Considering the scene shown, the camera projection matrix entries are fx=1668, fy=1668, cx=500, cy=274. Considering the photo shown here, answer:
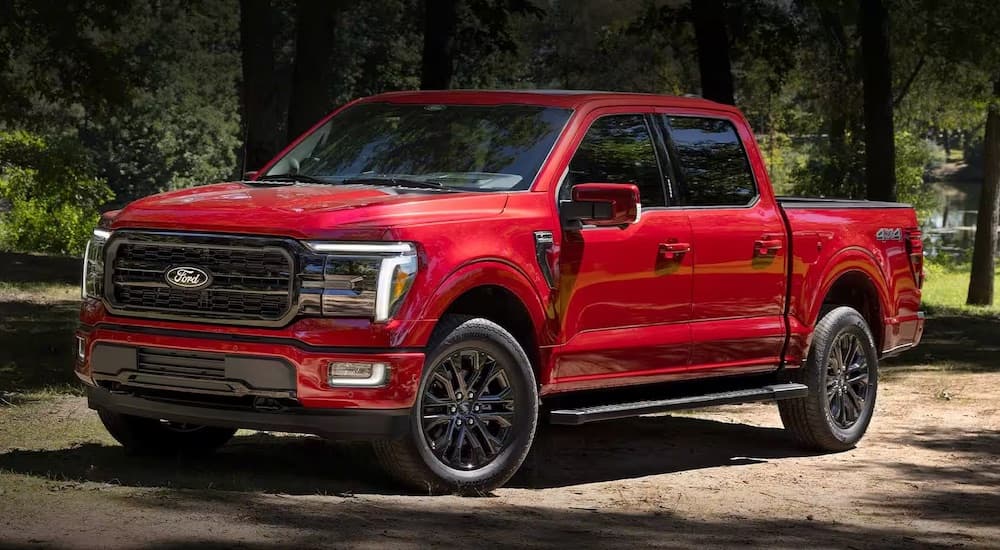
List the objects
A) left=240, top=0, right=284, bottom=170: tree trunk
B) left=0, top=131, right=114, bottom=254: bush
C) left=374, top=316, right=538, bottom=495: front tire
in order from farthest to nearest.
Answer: left=0, top=131, right=114, bottom=254: bush, left=240, top=0, right=284, bottom=170: tree trunk, left=374, top=316, right=538, bottom=495: front tire

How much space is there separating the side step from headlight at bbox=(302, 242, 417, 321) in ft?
4.50

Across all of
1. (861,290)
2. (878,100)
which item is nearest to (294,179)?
(861,290)

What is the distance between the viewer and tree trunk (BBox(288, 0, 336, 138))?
1792 centimetres

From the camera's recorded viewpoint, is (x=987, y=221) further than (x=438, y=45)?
Yes

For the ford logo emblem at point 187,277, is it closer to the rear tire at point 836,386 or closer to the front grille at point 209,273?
the front grille at point 209,273

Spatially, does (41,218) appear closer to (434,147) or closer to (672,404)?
Result: (434,147)

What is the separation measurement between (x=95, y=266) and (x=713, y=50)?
13.0m

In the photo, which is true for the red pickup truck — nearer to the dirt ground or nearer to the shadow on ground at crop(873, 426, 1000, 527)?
the dirt ground

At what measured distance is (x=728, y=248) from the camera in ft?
30.9

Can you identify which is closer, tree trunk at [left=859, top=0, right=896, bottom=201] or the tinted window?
the tinted window

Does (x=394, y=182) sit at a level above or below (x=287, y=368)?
above

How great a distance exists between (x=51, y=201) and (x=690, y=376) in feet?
81.6

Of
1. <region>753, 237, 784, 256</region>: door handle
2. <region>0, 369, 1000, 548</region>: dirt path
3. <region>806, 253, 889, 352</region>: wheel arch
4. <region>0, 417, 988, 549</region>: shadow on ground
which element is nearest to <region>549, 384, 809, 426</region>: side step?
<region>0, 369, 1000, 548</region>: dirt path

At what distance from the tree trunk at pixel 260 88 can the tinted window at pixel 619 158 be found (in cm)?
935
